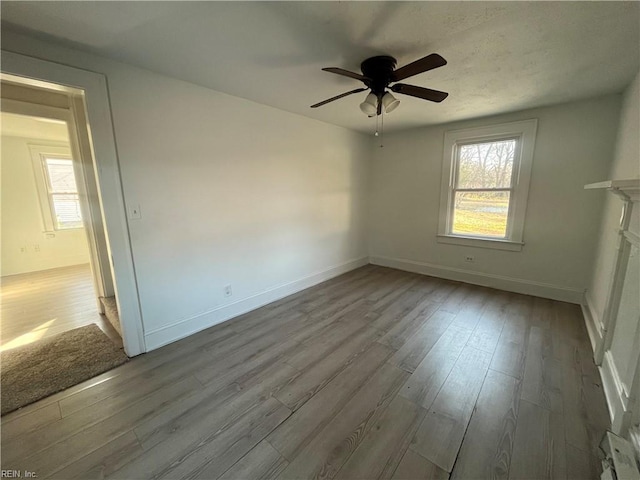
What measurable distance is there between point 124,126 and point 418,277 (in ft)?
13.8

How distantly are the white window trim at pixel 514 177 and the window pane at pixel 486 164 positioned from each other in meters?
0.08

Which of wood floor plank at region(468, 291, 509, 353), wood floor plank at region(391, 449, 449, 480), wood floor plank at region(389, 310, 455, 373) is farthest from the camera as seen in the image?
wood floor plank at region(468, 291, 509, 353)

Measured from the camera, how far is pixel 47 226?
16.5ft

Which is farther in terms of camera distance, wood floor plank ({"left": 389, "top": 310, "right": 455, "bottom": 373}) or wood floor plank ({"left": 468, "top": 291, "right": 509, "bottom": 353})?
wood floor plank ({"left": 468, "top": 291, "right": 509, "bottom": 353})

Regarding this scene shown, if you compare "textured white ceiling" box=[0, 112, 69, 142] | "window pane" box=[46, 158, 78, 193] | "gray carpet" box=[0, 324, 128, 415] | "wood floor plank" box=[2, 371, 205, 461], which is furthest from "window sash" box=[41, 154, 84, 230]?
"wood floor plank" box=[2, 371, 205, 461]

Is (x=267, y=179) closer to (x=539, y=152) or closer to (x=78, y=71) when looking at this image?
(x=78, y=71)

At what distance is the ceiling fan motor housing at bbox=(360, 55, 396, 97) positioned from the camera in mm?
1906

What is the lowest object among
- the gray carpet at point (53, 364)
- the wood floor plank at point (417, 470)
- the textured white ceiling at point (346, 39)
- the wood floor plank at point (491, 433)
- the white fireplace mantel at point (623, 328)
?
the wood floor plank at point (491, 433)

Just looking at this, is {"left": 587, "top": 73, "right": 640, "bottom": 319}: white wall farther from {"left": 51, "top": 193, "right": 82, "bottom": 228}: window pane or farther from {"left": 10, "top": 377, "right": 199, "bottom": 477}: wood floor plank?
{"left": 51, "top": 193, "right": 82, "bottom": 228}: window pane

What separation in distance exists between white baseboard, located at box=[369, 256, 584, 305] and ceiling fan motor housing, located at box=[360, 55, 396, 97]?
3.15 metres

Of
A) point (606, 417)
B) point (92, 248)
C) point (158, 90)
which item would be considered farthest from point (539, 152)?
point (92, 248)

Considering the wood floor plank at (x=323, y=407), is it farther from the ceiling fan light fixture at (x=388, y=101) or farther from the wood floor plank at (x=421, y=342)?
the ceiling fan light fixture at (x=388, y=101)

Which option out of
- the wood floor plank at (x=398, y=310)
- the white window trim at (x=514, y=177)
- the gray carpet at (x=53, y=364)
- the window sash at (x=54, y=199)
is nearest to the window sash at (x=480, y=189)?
the white window trim at (x=514, y=177)

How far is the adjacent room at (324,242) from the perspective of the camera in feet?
4.66
